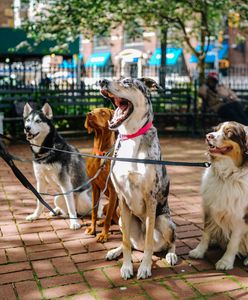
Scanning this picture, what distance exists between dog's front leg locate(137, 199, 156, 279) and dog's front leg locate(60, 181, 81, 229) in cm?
147

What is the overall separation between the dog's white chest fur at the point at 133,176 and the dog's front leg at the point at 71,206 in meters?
1.46

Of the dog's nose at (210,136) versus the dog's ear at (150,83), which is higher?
the dog's ear at (150,83)

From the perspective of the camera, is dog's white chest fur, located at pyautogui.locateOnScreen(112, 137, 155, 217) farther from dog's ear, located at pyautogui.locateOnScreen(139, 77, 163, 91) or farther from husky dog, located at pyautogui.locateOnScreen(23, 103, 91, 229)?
husky dog, located at pyautogui.locateOnScreen(23, 103, 91, 229)

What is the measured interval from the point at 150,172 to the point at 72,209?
1.87 meters

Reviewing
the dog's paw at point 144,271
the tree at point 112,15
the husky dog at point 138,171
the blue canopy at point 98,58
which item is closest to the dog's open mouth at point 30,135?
the husky dog at point 138,171

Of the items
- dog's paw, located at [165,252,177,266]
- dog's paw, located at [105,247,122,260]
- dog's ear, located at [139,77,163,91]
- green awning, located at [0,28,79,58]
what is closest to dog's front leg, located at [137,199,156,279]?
dog's paw, located at [165,252,177,266]

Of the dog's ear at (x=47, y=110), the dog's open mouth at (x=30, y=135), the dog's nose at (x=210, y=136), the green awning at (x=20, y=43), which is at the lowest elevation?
the dog's open mouth at (x=30, y=135)

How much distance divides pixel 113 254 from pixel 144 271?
501mm

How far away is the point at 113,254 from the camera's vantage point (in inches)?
155

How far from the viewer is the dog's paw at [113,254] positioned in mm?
3922

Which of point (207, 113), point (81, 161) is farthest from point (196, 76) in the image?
point (81, 161)

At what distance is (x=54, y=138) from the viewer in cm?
497

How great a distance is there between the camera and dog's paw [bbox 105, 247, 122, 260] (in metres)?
3.92

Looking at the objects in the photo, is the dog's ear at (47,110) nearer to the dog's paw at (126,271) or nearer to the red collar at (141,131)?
the red collar at (141,131)
